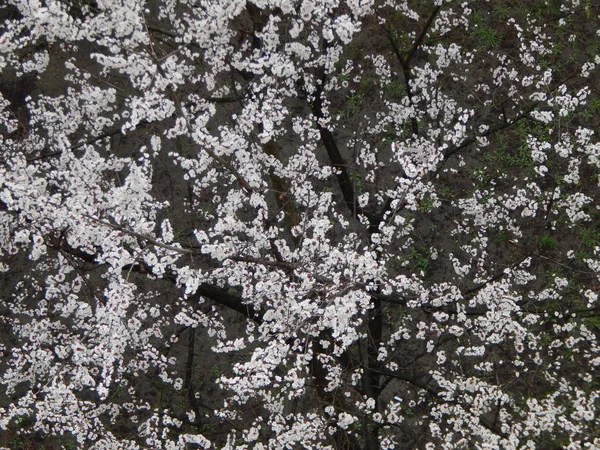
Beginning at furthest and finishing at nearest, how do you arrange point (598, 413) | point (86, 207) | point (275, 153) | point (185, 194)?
point (185, 194), point (598, 413), point (275, 153), point (86, 207)

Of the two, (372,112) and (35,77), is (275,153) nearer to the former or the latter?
(372,112)

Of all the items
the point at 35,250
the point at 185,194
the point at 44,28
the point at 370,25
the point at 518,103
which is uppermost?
the point at 370,25

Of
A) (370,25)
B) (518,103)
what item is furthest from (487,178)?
(370,25)

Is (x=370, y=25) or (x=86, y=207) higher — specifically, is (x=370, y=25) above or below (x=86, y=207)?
above

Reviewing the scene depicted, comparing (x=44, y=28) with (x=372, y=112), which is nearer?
(x=44, y=28)

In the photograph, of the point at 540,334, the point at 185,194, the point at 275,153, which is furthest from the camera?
the point at 185,194

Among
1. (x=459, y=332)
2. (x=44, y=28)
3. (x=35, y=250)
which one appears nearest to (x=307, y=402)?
(x=459, y=332)
